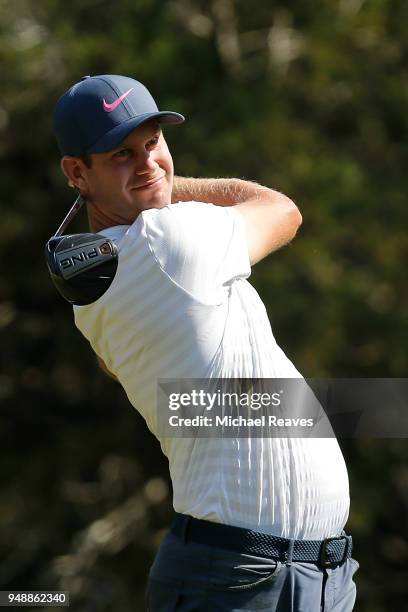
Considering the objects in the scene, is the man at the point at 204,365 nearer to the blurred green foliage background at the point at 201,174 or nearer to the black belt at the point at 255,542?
the black belt at the point at 255,542

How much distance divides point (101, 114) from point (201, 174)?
18.2 ft

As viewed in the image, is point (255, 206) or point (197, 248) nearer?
point (197, 248)

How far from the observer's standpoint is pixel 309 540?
2.56 meters

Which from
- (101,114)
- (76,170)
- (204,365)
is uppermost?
(101,114)

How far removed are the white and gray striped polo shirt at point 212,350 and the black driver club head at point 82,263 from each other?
0.04 m

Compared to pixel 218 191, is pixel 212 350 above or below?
below

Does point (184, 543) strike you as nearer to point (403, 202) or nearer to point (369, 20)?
point (403, 202)

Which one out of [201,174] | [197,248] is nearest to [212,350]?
[197,248]

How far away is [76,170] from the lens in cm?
281

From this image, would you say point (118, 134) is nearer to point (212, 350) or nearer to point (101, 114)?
point (101, 114)

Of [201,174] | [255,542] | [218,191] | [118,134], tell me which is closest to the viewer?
[255,542]

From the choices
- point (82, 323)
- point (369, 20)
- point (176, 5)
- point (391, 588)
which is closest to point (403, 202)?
point (369, 20)


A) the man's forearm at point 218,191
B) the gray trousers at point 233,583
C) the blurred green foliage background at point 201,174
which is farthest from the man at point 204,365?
the blurred green foliage background at point 201,174

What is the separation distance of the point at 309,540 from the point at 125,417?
7.22m
